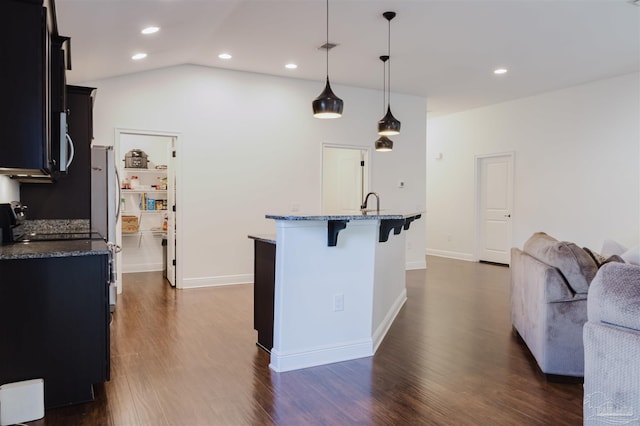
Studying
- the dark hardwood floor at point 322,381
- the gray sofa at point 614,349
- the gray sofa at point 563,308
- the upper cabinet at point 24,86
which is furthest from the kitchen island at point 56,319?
the gray sofa at point 563,308

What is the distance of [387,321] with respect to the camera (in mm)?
4242

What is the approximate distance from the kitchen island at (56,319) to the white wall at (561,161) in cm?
663

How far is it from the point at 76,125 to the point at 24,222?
941mm

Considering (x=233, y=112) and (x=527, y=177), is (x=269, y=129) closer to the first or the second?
(x=233, y=112)

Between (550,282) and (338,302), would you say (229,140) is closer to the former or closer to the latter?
(338,302)

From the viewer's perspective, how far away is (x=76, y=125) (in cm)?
407

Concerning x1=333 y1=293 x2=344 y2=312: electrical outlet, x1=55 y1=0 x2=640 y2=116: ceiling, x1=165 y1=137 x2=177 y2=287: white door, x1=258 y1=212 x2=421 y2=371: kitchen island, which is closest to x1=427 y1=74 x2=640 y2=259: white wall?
x1=55 y1=0 x2=640 y2=116: ceiling

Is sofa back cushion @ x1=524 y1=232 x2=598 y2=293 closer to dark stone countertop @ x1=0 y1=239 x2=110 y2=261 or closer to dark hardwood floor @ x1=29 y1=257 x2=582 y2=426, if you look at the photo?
dark hardwood floor @ x1=29 y1=257 x2=582 y2=426

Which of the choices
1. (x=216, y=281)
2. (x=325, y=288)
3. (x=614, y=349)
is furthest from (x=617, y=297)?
(x=216, y=281)

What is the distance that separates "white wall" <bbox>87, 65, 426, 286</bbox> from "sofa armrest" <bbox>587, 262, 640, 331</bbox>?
5053mm

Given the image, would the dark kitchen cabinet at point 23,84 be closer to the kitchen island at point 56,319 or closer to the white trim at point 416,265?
the kitchen island at point 56,319

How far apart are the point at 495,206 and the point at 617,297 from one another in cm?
720

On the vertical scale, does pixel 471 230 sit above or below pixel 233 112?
below

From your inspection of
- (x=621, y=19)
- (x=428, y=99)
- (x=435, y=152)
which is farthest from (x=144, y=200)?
(x=621, y=19)
